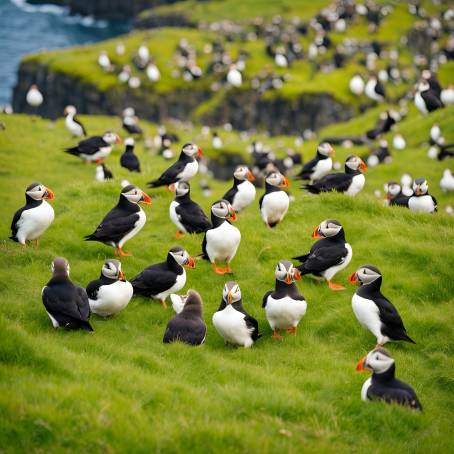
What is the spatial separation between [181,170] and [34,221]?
469cm

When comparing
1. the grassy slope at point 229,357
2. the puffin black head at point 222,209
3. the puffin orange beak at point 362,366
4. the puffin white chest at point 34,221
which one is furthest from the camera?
the puffin white chest at point 34,221

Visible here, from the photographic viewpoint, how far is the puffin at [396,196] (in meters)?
17.0

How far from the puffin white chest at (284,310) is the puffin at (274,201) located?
3888 mm

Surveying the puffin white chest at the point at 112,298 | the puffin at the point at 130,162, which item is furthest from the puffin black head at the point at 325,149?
the puffin white chest at the point at 112,298

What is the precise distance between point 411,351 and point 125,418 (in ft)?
16.5

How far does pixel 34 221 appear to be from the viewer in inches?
501

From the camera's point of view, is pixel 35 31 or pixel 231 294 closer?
pixel 231 294

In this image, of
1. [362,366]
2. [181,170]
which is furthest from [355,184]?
[362,366]

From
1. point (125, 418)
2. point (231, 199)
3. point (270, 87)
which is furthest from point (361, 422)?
point (270, 87)

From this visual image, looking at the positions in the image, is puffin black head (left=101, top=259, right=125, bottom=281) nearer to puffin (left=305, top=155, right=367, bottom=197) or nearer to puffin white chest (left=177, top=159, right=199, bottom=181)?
puffin white chest (left=177, top=159, right=199, bottom=181)

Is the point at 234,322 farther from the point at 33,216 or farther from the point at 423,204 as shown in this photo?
the point at 423,204

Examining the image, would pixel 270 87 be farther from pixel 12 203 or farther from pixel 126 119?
pixel 12 203

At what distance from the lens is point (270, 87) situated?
51.8 m

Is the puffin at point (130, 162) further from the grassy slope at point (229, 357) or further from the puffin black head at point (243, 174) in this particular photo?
the puffin black head at point (243, 174)
